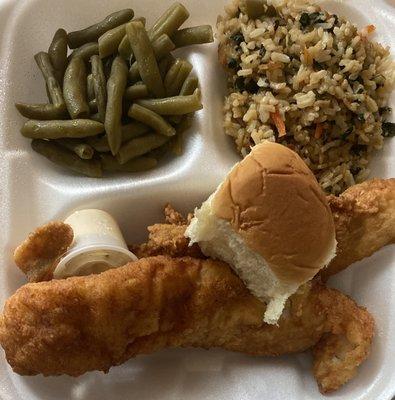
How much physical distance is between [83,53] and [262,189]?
3.50 feet

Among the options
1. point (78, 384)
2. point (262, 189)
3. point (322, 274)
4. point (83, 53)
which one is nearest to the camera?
point (262, 189)

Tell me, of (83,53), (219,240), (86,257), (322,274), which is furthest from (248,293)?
(83,53)

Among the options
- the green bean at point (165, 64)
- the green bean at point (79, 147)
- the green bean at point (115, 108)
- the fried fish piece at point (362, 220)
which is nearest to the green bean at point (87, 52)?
the green bean at point (115, 108)

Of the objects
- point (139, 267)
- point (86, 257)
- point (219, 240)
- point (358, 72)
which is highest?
point (358, 72)

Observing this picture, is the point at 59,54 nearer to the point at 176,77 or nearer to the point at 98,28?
the point at 98,28

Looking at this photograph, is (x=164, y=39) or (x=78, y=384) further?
(x=164, y=39)

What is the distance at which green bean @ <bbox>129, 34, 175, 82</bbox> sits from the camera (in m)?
2.33

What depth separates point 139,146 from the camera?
2268 mm

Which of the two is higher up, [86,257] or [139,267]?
[139,267]

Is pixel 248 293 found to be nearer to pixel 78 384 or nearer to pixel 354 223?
pixel 354 223

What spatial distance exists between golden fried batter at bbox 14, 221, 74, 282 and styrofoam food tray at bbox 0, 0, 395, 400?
0.39 ft

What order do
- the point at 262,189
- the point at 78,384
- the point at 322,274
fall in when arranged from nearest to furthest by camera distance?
the point at 262,189
the point at 78,384
the point at 322,274

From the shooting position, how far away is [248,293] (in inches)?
78.4

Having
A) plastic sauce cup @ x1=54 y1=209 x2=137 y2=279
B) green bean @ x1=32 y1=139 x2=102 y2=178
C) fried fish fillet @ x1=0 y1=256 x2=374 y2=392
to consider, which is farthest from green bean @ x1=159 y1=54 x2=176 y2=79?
fried fish fillet @ x1=0 y1=256 x2=374 y2=392
